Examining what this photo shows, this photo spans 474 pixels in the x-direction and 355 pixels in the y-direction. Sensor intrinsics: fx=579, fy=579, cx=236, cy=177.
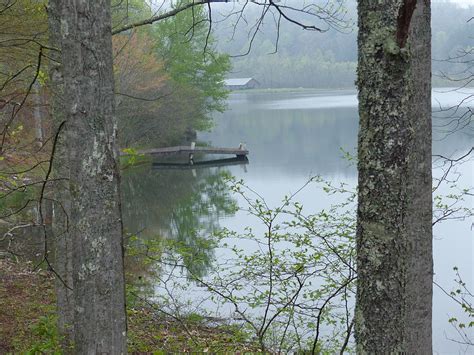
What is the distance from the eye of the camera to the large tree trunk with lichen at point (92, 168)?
Answer: 2.48 m

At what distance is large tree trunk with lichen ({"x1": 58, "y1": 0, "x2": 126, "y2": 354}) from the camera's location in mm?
2482

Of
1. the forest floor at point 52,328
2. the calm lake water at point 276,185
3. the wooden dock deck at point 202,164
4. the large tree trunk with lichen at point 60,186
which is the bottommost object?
the wooden dock deck at point 202,164

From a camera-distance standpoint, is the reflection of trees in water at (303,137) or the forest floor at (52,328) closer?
the forest floor at (52,328)

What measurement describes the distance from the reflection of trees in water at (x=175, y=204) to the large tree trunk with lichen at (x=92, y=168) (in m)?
6.53

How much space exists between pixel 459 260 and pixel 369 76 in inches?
385

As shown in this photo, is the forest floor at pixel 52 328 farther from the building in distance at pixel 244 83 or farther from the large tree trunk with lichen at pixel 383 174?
the building in distance at pixel 244 83

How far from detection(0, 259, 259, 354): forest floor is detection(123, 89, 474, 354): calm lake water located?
5.58 ft

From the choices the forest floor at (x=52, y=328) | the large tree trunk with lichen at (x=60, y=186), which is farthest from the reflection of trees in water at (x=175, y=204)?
the large tree trunk with lichen at (x=60, y=186)

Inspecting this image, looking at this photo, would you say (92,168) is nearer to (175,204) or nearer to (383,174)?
(383,174)

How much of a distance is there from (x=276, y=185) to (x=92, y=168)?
17.3m

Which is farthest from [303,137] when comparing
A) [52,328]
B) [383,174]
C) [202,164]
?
[383,174]

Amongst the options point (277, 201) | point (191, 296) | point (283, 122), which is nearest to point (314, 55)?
point (283, 122)

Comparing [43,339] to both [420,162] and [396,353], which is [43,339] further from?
[396,353]

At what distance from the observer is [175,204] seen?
18312 millimetres
